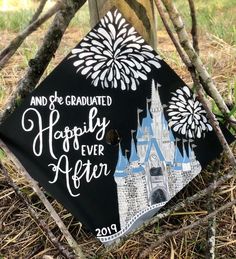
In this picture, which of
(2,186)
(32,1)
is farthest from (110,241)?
(32,1)

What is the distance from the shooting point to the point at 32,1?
7648mm

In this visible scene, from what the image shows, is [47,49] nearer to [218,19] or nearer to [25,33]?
[25,33]

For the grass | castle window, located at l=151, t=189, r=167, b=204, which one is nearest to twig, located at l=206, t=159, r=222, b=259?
castle window, located at l=151, t=189, r=167, b=204

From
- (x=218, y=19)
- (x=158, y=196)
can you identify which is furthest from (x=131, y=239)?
(x=218, y=19)

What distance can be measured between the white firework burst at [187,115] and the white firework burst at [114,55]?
0.09 meters

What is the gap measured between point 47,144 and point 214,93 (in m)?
0.39

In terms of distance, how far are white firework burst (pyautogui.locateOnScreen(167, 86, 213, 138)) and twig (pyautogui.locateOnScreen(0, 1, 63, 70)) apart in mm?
328

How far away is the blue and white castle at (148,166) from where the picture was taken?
1.28 metres

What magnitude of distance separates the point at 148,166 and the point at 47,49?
1.32ft

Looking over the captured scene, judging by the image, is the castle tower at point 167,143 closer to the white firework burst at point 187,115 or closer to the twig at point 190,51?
the white firework burst at point 187,115

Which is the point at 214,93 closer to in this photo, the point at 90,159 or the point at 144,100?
the point at 144,100

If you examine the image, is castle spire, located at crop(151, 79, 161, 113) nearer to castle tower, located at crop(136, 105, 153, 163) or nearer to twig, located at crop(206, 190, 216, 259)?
castle tower, located at crop(136, 105, 153, 163)

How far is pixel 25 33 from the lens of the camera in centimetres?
117

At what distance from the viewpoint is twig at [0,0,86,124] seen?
1390 millimetres
